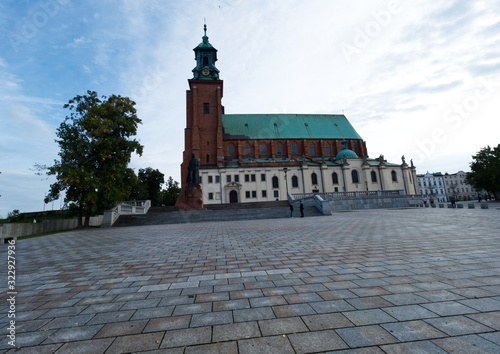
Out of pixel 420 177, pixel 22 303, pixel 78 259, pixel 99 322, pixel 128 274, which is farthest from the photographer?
pixel 420 177

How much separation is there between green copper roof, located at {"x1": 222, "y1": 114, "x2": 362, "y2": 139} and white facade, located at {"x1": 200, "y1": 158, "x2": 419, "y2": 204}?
30.5 ft

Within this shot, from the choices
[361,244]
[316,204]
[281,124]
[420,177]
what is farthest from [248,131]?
[420,177]

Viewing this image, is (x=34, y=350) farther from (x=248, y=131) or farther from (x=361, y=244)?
(x=248, y=131)

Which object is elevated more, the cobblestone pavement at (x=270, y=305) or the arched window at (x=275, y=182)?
the arched window at (x=275, y=182)

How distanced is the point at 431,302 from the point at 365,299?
70cm

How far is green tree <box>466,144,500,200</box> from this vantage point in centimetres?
3759

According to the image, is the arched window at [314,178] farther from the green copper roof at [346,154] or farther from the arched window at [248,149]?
the arched window at [248,149]

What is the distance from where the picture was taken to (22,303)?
3312 mm

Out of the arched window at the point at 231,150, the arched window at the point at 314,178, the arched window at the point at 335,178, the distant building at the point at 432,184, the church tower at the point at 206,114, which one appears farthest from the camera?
the distant building at the point at 432,184

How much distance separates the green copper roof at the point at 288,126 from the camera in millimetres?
51906

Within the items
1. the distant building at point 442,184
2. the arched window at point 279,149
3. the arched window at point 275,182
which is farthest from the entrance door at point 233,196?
the distant building at point 442,184

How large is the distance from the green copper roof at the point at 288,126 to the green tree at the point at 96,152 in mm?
28113

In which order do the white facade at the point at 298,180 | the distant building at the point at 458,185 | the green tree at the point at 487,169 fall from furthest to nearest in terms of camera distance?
the distant building at the point at 458,185 → the white facade at the point at 298,180 → the green tree at the point at 487,169

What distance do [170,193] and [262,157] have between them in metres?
25.3
